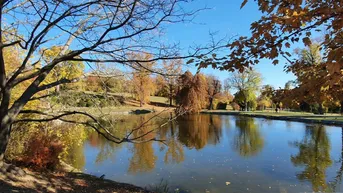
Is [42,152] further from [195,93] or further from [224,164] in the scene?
[195,93]

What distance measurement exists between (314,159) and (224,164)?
408cm

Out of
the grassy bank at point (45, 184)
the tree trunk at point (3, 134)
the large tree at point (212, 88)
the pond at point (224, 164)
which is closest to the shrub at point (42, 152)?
the grassy bank at point (45, 184)

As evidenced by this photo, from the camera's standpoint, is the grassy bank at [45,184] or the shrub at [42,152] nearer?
the grassy bank at [45,184]

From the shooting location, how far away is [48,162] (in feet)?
23.3

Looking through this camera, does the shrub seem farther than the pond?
No

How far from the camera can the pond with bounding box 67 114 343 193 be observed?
330 inches

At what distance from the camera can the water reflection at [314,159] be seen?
8.69 metres

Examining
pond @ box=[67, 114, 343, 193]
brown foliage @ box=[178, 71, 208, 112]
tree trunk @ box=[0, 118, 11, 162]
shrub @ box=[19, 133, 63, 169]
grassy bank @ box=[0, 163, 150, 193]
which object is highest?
brown foliage @ box=[178, 71, 208, 112]

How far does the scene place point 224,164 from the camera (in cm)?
1088

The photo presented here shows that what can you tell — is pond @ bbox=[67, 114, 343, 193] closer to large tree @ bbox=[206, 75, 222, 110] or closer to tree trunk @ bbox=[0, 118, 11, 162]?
tree trunk @ bbox=[0, 118, 11, 162]

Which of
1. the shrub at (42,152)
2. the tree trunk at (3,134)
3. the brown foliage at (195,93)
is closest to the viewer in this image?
the tree trunk at (3,134)

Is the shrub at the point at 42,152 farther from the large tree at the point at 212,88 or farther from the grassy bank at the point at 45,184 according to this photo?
the large tree at the point at 212,88

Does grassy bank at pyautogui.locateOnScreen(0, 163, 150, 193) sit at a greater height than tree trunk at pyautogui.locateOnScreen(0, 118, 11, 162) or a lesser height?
lesser

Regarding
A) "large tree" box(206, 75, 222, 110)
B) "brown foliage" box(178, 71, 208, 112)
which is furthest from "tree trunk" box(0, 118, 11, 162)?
"large tree" box(206, 75, 222, 110)
